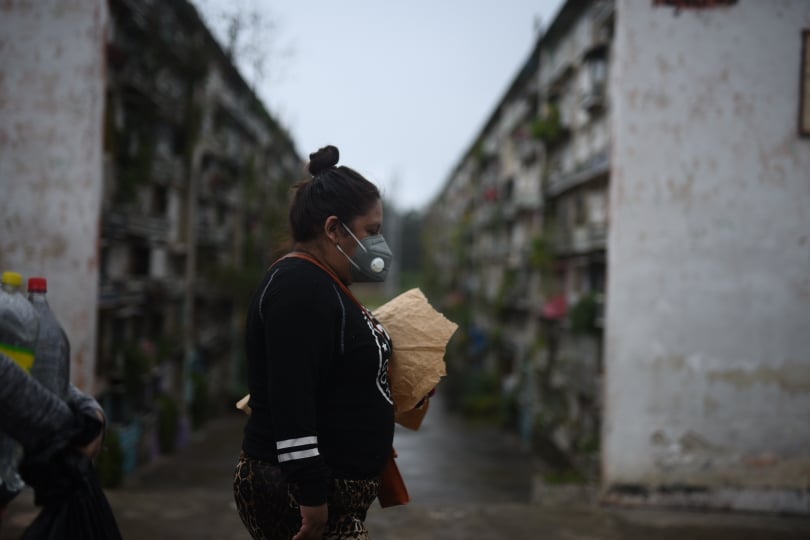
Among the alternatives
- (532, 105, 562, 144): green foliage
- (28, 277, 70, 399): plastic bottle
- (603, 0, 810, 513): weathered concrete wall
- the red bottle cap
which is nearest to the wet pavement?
(603, 0, 810, 513): weathered concrete wall

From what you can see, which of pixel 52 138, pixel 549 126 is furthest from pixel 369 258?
pixel 549 126

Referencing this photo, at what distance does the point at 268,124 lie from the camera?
31062 millimetres

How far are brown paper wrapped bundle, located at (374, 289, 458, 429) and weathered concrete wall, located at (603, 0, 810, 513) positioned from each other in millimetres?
4854

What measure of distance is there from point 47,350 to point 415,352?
1.41 metres

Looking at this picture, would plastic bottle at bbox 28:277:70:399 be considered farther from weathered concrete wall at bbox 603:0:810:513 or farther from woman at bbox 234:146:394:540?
weathered concrete wall at bbox 603:0:810:513

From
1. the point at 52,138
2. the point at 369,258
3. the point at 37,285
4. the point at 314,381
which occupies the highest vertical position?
the point at 52,138

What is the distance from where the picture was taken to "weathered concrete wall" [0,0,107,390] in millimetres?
8070

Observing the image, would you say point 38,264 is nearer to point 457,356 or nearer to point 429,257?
point 457,356

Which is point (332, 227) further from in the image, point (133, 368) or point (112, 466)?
point (133, 368)

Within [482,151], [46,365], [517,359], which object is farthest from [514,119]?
[46,365]

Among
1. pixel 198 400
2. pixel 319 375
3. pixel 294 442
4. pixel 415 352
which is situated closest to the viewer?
pixel 294 442

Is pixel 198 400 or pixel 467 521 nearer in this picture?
pixel 467 521

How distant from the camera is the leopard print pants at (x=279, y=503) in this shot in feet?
7.63

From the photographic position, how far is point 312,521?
2.18 meters
